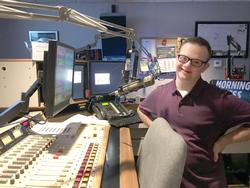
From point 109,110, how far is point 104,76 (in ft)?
1.62

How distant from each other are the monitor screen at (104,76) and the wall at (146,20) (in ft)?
5.81

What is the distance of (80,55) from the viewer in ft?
9.60

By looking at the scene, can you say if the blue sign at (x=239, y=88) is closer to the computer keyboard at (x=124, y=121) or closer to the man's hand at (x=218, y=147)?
the computer keyboard at (x=124, y=121)

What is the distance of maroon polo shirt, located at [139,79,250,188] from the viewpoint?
1479mm

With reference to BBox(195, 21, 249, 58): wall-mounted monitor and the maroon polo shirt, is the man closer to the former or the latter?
the maroon polo shirt

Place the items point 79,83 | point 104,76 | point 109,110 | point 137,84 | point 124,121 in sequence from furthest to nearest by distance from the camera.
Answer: point 104,76, point 79,83, point 109,110, point 137,84, point 124,121

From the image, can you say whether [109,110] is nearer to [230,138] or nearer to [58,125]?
[58,125]

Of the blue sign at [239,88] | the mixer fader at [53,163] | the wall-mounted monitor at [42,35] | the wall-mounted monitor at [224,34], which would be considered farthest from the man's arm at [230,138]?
the wall-mounted monitor at [42,35]

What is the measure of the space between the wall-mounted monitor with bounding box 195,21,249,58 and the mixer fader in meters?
3.23

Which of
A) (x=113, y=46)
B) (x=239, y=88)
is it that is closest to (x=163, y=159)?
(x=239, y=88)

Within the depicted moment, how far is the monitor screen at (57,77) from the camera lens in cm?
127

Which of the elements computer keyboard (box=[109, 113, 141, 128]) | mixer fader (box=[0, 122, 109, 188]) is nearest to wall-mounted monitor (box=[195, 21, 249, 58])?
computer keyboard (box=[109, 113, 141, 128])

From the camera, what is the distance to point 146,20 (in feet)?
14.4

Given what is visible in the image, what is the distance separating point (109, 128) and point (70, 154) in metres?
0.59
